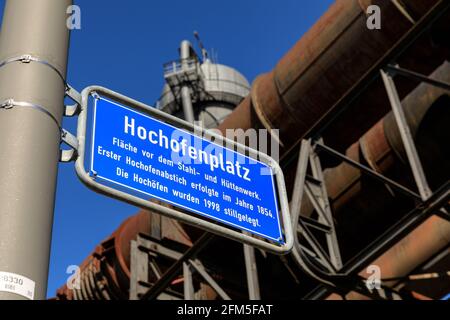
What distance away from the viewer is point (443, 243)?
913 centimetres

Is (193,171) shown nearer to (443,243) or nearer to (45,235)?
(45,235)

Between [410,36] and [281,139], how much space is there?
2.63 metres

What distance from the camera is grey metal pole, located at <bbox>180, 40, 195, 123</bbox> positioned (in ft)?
72.4

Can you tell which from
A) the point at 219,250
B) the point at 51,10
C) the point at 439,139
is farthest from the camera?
the point at 219,250

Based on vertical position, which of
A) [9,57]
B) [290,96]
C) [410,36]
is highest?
[290,96]

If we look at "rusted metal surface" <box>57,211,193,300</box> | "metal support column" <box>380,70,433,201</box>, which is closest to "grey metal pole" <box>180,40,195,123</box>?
"rusted metal surface" <box>57,211,193,300</box>

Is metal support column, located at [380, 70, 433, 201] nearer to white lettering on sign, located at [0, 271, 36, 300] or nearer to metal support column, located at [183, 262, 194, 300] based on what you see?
metal support column, located at [183, 262, 194, 300]

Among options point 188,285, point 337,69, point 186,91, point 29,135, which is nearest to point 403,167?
point 337,69

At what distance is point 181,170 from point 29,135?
976 mm

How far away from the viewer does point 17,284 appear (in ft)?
7.25

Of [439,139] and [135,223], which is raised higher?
[135,223]

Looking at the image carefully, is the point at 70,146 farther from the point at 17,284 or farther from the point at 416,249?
the point at 416,249

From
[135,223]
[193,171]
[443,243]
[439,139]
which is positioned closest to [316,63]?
[439,139]

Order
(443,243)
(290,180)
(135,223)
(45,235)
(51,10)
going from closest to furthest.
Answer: (45,235), (51,10), (443,243), (290,180), (135,223)
